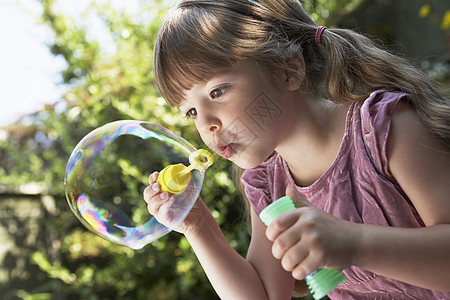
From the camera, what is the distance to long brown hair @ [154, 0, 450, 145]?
100cm

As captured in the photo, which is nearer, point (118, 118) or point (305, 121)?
point (305, 121)

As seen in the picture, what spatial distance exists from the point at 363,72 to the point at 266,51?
229 millimetres

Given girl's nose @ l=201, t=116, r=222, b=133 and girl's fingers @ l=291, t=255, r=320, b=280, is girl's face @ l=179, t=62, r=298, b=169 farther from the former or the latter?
girl's fingers @ l=291, t=255, r=320, b=280

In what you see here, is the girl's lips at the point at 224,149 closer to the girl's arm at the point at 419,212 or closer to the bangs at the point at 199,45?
the bangs at the point at 199,45

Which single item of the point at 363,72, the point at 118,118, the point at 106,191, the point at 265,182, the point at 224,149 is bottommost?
the point at 118,118

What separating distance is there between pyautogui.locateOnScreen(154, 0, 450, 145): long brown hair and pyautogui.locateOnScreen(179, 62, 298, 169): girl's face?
0.08 ft

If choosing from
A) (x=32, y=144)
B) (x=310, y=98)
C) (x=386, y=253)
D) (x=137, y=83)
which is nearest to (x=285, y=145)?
(x=310, y=98)

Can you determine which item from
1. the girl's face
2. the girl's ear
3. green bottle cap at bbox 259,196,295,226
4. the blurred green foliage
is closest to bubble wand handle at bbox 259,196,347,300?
green bottle cap at bbox 259,196,295,226

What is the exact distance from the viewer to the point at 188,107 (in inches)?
40.5

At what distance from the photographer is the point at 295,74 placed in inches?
43.0

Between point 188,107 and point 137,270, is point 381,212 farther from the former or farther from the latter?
point 137,270

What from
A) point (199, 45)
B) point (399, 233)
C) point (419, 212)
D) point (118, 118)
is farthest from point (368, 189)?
point (118, 118)

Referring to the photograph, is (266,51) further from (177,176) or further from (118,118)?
(118,118)

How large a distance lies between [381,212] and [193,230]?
41cm
